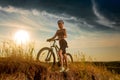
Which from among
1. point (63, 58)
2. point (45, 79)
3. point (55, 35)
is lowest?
point (45, 79)

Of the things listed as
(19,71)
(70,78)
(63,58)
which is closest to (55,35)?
(63,58)

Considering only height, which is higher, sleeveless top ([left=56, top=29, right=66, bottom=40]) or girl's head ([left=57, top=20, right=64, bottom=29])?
girl's head ([left=57, top=20, right=64, bottom=29])

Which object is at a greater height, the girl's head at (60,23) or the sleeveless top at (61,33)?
the girl's head at (60,23)

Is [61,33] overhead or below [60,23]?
below

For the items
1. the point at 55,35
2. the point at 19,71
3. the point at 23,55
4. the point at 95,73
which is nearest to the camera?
the point at 19,71

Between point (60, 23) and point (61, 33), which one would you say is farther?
point (61, 33)

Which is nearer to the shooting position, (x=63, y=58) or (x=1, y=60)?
(x=1, y=60)

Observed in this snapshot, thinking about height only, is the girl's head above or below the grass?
above

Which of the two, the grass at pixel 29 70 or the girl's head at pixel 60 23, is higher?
the girl's head at pixel 60 23

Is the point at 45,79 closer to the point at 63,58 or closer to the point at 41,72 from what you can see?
the point at 41,72

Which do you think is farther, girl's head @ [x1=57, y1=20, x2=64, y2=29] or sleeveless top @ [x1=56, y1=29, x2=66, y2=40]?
sleeveless top @ [x1=56, y1=29, x2=66, y2=40]

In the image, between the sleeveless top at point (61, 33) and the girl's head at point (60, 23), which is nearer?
the girl's head at point (60, 23)

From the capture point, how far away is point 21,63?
14055 millimetres

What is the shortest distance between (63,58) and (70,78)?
46.7 inches
